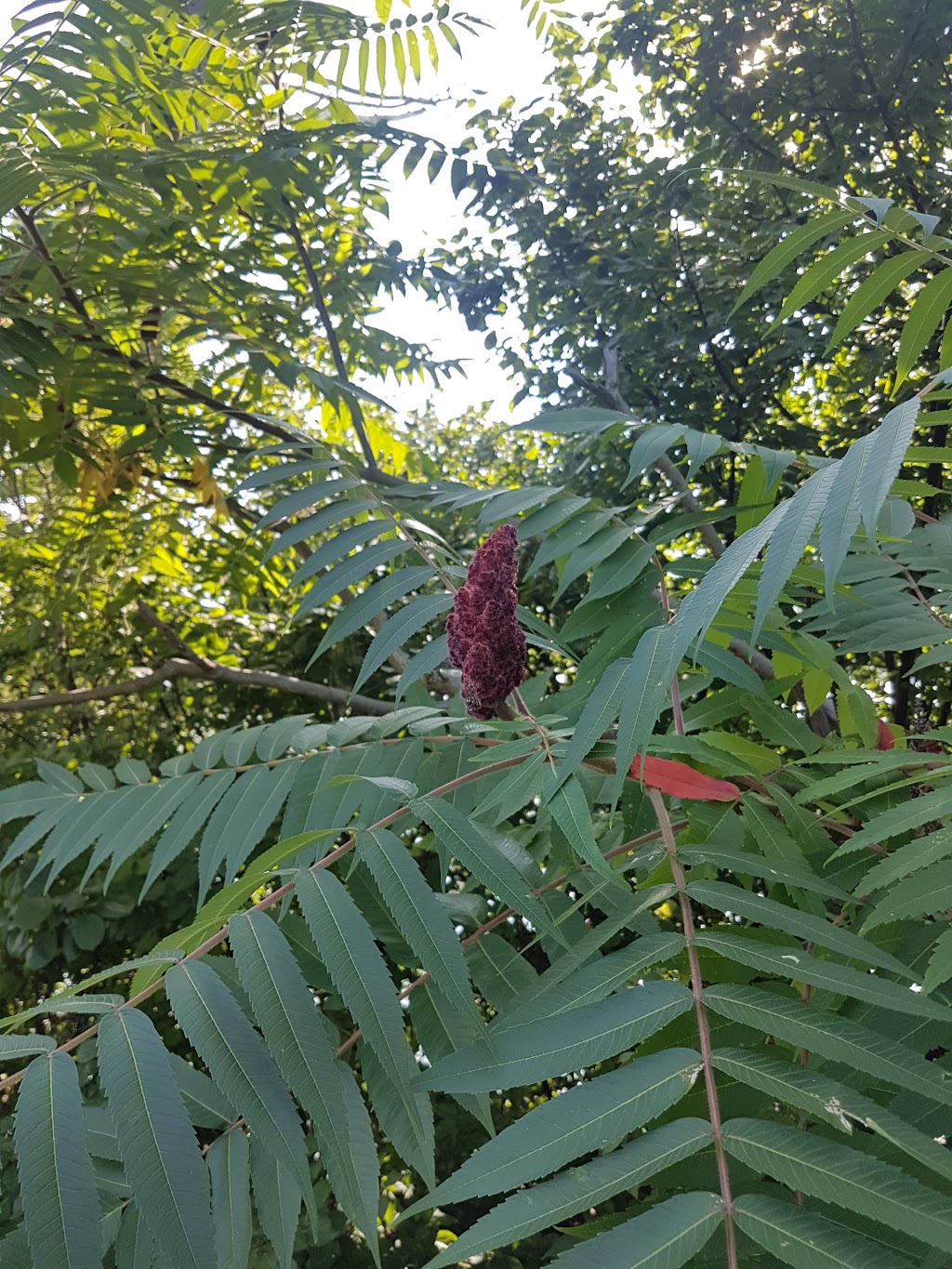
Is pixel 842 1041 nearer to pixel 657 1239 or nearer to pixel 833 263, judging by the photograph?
pixel 657 1239

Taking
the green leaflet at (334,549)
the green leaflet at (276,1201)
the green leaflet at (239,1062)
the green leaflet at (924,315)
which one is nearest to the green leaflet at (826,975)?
the green leaflet at (239,1062)

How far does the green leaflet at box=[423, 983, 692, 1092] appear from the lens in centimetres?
78

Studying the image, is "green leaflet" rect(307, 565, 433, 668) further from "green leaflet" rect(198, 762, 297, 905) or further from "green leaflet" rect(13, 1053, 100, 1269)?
"green leaflet" rect(13, 1053, 100, 1269)

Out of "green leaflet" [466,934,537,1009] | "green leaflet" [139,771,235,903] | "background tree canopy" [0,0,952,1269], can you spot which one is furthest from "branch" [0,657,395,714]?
"green leaflet" [466,934,537,1009]

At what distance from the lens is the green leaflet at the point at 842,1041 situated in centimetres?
74

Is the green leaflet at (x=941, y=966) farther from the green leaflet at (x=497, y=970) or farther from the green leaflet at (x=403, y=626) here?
the green leaflet at (x=403, y=626)

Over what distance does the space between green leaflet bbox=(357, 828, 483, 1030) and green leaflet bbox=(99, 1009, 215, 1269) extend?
0.25m

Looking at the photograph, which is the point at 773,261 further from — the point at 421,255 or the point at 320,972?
the point at 421,255

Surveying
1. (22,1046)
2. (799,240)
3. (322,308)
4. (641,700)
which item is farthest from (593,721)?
(322,308)

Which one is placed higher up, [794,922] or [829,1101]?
[794,922]

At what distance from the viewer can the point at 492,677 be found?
52.4 inches

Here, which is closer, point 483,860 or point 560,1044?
point 560,1044

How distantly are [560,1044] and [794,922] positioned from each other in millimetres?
272

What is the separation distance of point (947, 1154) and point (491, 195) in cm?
421
